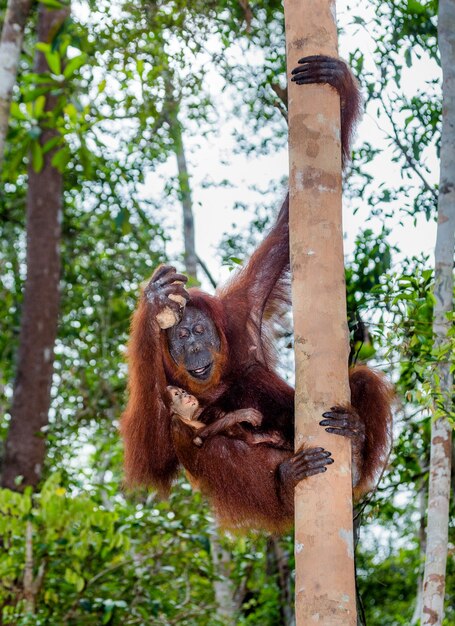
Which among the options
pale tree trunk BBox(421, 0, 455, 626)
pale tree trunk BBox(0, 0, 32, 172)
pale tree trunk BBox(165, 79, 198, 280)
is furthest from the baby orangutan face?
pale tree trunk BBox(165, 79, 198, 280)

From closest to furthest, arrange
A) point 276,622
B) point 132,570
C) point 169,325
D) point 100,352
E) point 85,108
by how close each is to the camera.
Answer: point 169,325 → point 85,108 → point 132,570 → point 276,622 → point 100,352

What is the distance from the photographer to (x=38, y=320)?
670 cm

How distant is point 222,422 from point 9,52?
2.42m

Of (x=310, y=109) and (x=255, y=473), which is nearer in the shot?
(x=310, y=109)

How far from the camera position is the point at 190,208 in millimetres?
7215

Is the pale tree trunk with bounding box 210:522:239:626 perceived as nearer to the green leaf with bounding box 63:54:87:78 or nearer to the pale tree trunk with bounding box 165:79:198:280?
the pale tree trunk with bounding box 165:79:198:280

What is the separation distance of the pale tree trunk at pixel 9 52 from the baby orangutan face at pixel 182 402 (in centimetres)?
162

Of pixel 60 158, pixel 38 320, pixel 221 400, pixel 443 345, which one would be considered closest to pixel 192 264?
pixel 38 320

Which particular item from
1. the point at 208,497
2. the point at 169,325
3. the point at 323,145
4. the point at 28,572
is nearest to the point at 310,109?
the point at 323,145

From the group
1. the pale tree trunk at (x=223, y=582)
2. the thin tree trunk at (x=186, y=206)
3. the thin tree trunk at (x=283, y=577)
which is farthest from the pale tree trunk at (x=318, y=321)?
the thin tree trunk at (x=283, y=577)

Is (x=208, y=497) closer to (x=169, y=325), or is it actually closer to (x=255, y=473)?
(x=255, y=473)

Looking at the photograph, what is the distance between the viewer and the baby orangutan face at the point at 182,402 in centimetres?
384

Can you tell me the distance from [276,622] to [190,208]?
11.0 feet

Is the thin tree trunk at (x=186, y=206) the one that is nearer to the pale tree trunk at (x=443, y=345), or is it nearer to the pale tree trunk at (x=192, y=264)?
the pale tree trunk at (x=192, y=264)
